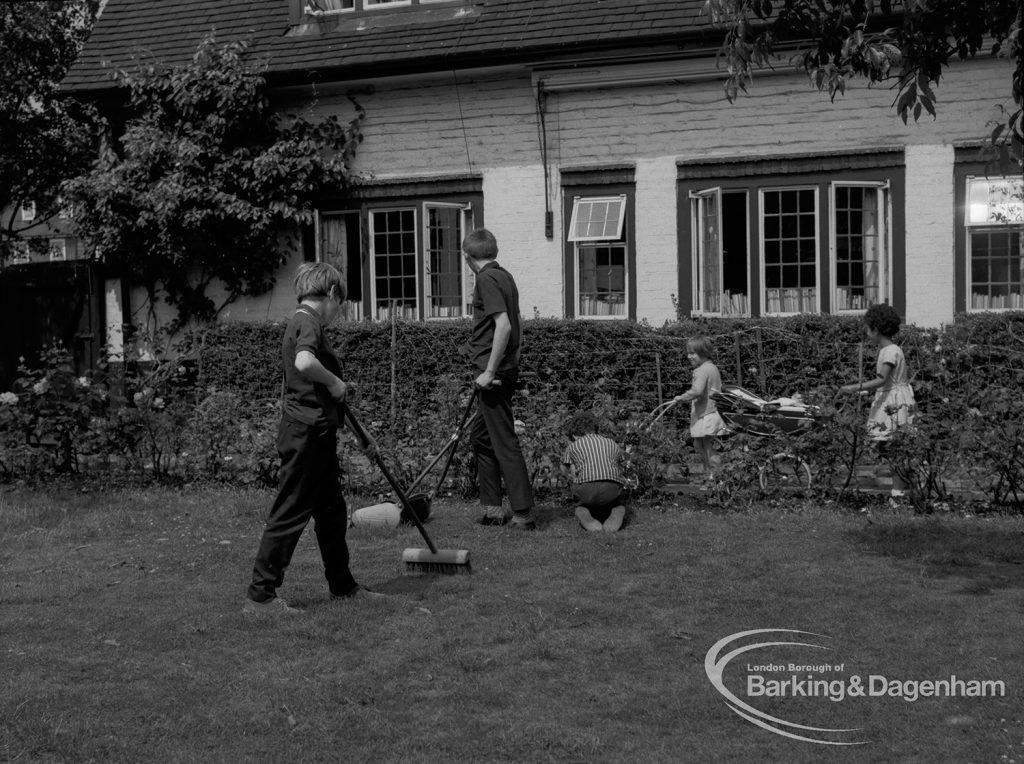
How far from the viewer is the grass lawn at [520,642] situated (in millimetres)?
4648

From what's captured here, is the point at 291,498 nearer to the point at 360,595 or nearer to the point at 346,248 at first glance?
the point at 360,595

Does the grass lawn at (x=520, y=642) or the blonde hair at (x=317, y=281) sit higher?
the blonde hair at (x=317, y=281)

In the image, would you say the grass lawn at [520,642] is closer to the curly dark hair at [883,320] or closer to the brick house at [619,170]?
the curly dark hair at [883,320]

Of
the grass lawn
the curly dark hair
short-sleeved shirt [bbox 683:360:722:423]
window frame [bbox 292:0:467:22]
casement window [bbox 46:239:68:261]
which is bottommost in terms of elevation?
the grass lawn

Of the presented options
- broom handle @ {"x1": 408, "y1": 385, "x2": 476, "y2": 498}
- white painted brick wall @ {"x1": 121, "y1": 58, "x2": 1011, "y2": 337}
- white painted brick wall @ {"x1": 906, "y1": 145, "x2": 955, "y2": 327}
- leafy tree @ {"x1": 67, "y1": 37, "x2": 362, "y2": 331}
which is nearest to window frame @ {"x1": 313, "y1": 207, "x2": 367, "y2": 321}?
leafy tree @ {"x1": 67, "y1": 37, "x2": 362, "y2": 331}

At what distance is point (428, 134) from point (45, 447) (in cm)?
673

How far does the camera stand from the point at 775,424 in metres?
9.69

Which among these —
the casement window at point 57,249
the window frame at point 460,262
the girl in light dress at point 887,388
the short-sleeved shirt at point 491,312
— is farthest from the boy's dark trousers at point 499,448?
the casement window at point 57,249

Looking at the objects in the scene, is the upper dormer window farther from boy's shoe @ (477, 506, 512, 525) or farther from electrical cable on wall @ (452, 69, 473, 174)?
boy's shoe @ (477, 506, 512, 525)

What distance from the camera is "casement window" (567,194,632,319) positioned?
15.2 meters

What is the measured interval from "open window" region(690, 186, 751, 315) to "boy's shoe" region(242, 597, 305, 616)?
9267 millimetres

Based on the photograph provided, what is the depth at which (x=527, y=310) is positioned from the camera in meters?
15.6

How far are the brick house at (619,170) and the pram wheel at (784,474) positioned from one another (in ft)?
17.7

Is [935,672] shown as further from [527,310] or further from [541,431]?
[527,310]
